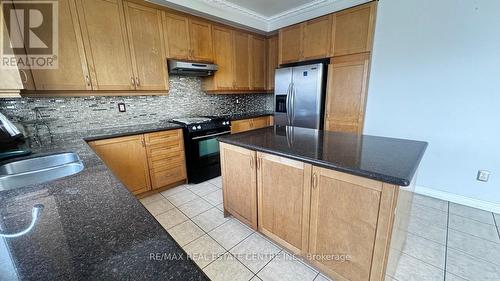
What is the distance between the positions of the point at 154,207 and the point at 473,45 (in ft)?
12.4

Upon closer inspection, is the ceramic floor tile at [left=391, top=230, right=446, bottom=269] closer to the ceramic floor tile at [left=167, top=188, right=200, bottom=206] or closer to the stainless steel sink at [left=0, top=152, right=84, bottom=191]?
the ceramic floor tile at [left=167, top=188, right=200, bottom=206]

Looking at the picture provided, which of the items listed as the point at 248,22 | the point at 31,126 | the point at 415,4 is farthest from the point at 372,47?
the point at 31,126

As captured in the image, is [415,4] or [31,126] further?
[415,4]

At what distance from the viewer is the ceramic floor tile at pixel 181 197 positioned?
97.4 inches

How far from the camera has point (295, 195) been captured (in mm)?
1437

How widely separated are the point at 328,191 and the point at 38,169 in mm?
1984

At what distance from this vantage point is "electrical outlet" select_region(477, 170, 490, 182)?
7.10 ft

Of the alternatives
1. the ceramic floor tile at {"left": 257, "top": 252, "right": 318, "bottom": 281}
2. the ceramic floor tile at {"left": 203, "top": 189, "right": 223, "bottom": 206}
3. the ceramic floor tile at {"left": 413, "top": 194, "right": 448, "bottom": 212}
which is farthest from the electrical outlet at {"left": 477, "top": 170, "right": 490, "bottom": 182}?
the ceramic floor tile at {"left": 203, "top": 189, "right": 223, "bottom": 206}

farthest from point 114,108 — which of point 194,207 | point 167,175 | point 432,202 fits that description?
point 432,202

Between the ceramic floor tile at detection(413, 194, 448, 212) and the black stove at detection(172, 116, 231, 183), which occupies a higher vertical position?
the black stove at detection(172, 116, 231, 183)

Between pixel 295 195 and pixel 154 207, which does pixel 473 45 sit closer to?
pixel 295 195

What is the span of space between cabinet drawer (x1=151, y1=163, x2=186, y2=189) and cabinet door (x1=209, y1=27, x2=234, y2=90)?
4.63 ft

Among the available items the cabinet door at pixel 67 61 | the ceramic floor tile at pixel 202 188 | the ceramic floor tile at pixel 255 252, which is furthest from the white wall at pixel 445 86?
the cabinet door at pixel 67 61

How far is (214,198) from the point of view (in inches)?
100.0
